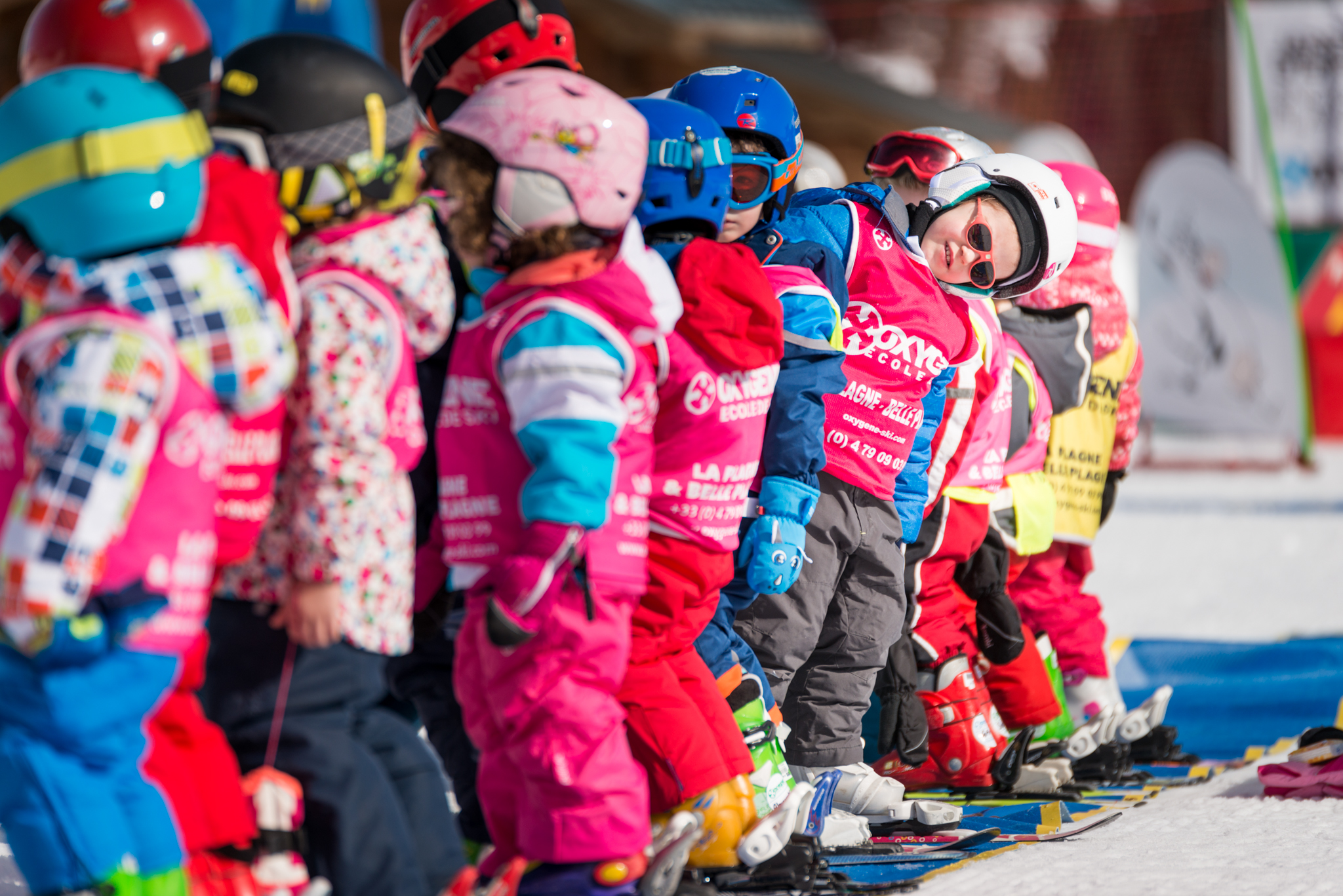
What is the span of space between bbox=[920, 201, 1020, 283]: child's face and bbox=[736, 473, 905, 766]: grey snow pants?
701 mm

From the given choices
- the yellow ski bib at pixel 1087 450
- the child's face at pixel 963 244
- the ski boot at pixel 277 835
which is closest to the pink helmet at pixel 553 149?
the ski boot at pixel 277 835

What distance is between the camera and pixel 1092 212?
587 cm

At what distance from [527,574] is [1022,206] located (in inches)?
90.0

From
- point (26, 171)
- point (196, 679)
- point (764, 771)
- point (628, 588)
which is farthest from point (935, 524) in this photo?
point (26, 171)

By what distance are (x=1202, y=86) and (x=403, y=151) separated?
982 inches

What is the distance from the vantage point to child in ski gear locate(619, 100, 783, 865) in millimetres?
3551

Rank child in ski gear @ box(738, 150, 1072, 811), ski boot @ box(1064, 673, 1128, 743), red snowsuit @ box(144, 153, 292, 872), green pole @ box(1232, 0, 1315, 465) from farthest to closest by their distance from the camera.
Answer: green pole @ box(1232, 0, 1315, 465) → ski boot @ box(1064, 673, 1128, 743) → child in ski gear @ box(738, 150, 1072, 811) → red snowsuit @ box(144, 153, 292, 872)

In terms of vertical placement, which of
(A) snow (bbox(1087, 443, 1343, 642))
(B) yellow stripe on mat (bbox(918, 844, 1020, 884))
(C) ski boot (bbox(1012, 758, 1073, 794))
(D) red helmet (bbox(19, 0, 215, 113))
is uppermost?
(D) red helmet (bbox(19, 0, 215, 113))

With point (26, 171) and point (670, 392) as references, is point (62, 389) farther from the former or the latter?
point (670, 392)

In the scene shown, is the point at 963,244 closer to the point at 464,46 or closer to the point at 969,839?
the point at 464,46

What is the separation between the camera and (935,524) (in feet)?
16.3

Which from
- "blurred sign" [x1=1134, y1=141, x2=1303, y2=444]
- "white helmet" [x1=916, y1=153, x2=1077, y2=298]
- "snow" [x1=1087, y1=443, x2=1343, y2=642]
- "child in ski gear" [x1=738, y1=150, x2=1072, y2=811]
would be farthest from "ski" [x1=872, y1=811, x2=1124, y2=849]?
"blurred sign" [x1=1134, y1=141, x2=1303, y2=444]

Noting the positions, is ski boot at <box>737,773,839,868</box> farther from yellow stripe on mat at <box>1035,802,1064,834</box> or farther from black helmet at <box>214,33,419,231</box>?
black helmet at <box>214,33,419,231</box>

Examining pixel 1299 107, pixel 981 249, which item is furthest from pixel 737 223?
pixel 1299 107
